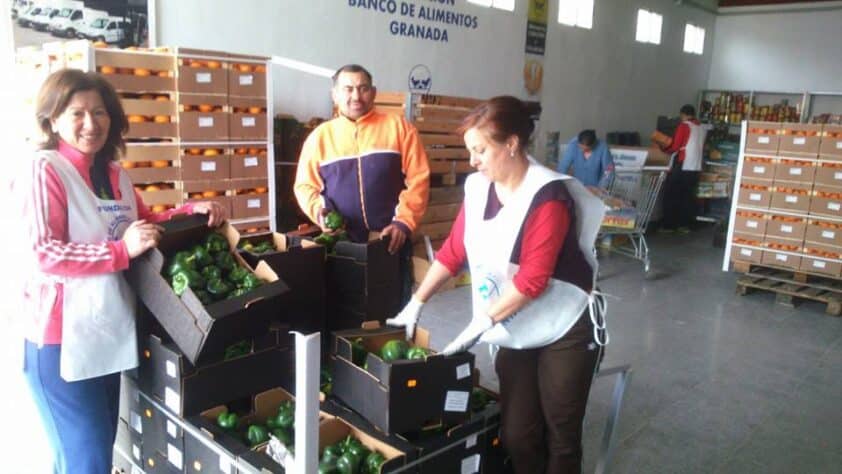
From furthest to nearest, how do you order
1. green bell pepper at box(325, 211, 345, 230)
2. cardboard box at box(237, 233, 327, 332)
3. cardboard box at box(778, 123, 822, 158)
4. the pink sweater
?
cardboard box at box(778, 123, 822, 158) → green bell pepper at box(325, 211, 345, 230) → cardboard box at box(237, 233, 327, 332) → the pink sweater

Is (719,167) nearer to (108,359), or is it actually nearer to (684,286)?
(684,286)

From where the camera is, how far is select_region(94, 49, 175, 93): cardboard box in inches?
149

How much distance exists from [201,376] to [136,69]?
2757 mm

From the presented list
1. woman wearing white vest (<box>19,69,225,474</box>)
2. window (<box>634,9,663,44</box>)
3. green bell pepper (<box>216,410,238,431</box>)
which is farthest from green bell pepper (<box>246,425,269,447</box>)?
window (<box>634,9,663,44</box>)

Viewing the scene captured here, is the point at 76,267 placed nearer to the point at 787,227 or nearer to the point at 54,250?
the point at 54,250

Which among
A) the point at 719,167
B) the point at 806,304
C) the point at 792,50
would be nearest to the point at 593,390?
the point at 806,304

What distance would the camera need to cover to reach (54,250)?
1.66m

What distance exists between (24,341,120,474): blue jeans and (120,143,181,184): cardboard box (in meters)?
2.37

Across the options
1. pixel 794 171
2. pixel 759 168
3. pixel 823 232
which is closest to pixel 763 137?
pixel 759 168

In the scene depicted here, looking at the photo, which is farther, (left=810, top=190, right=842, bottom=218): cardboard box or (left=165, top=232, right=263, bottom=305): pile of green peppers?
(left=810, top=190, right=842, bottom=218): cardboard box

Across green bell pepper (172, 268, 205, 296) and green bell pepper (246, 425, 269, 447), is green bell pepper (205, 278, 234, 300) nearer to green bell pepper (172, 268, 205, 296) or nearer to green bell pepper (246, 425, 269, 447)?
green bell pepper (172, 268, 205, 296)

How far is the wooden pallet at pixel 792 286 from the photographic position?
5585mm

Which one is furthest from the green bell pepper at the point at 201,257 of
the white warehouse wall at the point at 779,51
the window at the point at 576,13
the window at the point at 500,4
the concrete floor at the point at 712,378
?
the white warehouse wall at the point at 779,51

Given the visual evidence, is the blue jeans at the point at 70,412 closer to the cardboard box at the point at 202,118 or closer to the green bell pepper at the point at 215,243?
the green bell pepper at the point at 215,243
